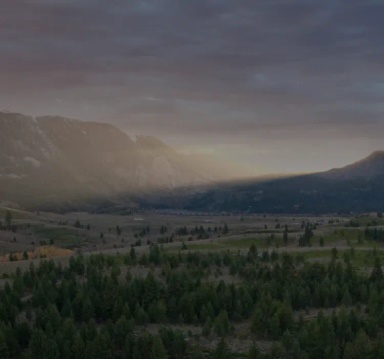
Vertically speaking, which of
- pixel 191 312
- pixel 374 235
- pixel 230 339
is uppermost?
pixel 374 235

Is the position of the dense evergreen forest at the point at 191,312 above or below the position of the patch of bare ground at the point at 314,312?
above

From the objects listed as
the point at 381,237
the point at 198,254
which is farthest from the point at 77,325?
the point at 381,237

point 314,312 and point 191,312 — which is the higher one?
point 191,312

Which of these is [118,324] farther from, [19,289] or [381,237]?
[381,237]

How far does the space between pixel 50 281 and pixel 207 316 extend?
25826 mm

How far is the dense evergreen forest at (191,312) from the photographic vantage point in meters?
65.3

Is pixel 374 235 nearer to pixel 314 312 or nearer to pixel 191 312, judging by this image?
pixel 314 312

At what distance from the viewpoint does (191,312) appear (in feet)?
266

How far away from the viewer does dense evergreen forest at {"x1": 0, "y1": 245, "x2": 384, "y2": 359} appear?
65.3 m

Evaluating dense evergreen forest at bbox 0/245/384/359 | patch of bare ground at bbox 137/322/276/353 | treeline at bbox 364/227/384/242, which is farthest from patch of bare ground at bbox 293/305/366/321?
treeline at bbox 364/227/384/242

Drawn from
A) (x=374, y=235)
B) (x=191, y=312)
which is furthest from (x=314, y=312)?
(x=374, y=235)

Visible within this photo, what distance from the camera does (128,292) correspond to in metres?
85.4

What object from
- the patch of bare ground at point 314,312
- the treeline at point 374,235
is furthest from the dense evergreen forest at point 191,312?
the treeline at point 374,235

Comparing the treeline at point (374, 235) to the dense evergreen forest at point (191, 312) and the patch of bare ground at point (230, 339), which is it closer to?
the dense evergreen forest at point (191, 312)
